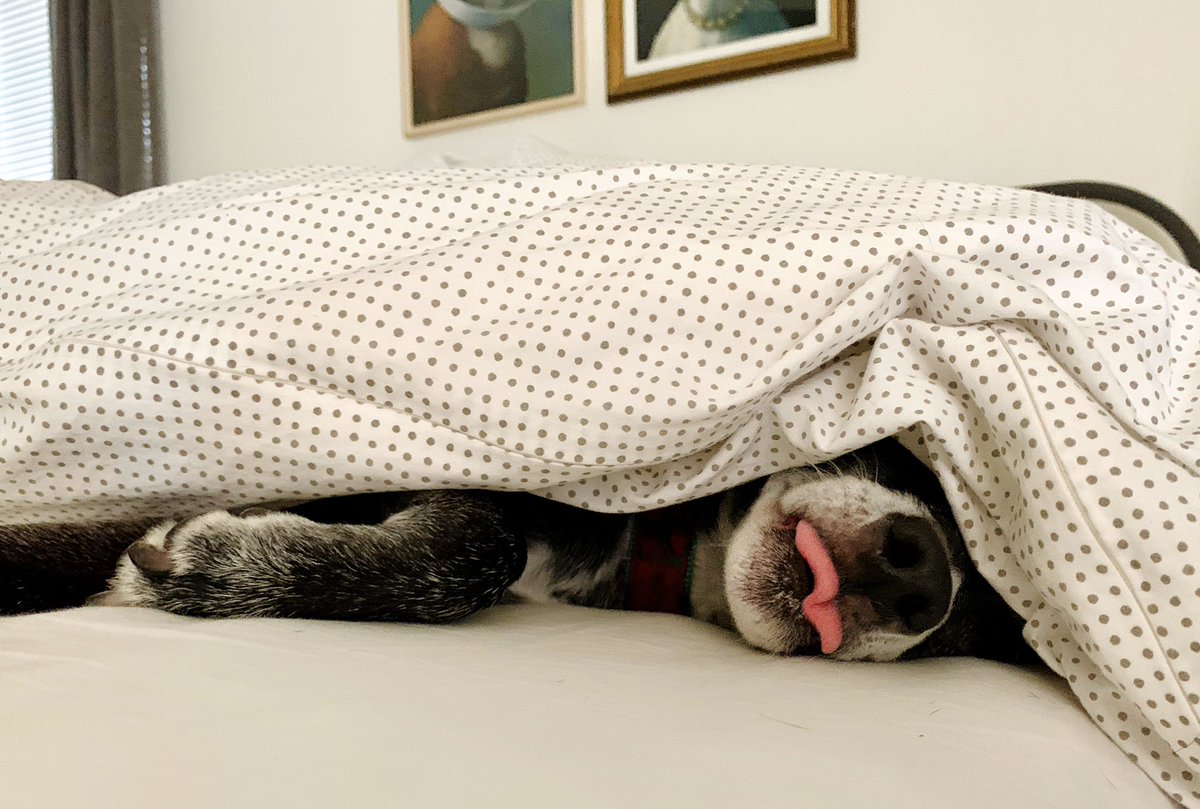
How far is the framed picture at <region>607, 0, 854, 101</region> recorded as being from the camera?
5.94 feet

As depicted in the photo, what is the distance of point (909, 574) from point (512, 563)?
0.36m

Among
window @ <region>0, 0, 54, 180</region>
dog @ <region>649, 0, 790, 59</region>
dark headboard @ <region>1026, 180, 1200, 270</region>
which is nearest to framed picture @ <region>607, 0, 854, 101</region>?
dog @ <region>649, 0, 790, 59</region>

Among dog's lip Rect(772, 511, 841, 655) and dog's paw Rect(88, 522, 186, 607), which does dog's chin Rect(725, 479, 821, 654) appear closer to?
dog's lip Rect(772, 511, 841, 655)

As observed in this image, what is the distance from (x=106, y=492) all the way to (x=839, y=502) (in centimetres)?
65

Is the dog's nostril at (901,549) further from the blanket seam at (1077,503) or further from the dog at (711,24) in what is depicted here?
the dog at (711,24)

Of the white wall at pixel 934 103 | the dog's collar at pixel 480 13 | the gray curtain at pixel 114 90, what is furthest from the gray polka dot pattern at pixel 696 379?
the gray curtain at pixel 114 90

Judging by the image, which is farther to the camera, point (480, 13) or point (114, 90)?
point (114, 90)

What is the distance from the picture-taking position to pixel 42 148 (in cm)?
347

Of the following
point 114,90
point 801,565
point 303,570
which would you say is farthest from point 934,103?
point 114,90

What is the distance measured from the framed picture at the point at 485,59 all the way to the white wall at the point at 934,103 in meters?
0.05

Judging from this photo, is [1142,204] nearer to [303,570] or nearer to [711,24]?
[711,24]

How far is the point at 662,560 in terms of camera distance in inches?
37.0

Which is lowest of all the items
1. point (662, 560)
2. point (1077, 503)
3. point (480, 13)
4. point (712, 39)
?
point (662, 560)

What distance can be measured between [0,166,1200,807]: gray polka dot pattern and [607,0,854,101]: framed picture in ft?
4.05
